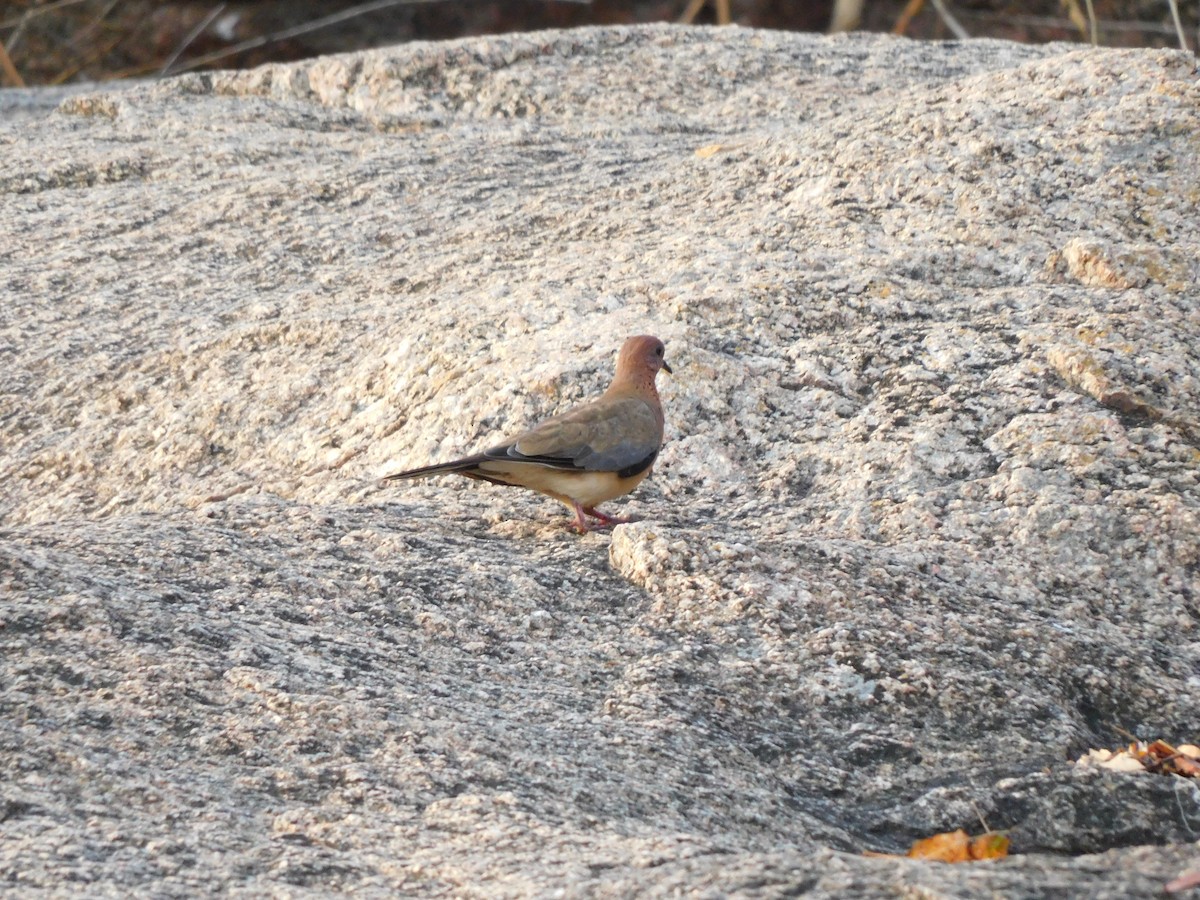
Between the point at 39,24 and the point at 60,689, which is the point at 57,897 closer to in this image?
the point at 60,689

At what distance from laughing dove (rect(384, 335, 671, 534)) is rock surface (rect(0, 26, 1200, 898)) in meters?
0.15

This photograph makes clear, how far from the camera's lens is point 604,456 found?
14.2 ft

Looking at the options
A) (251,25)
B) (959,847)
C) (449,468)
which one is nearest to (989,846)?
(959,847)

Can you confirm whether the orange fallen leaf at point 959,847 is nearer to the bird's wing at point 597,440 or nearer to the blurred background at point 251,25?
the bird's wing at point 597,440

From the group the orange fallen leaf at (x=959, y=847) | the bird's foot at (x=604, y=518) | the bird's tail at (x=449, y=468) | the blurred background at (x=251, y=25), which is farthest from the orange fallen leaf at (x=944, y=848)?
the blurred background at (x=251, y=25)

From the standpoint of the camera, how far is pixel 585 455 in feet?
14.2

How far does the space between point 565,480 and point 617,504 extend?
0.48 m

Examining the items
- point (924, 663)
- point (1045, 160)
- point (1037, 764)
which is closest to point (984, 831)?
point (1037, 764)

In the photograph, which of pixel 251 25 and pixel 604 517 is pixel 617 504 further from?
pixel 251 25

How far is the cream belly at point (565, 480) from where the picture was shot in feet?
14.3

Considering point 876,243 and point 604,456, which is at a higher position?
point 876,243

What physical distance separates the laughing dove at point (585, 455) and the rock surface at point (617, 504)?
0.15m

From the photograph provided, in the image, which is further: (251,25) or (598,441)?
(251,25)

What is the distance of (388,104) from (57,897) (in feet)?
19.0
